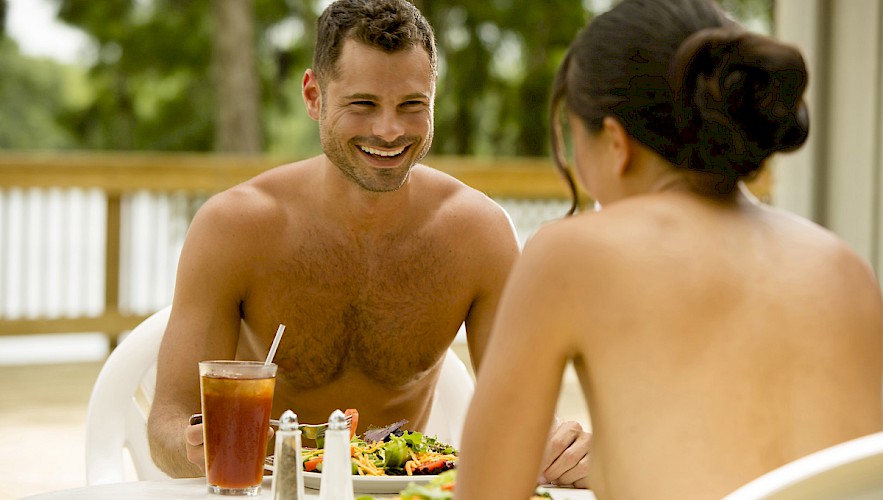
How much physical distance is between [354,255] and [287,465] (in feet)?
3.52

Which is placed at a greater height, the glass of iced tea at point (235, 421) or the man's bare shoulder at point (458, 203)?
the man's bare shoulder at point (458, 203)

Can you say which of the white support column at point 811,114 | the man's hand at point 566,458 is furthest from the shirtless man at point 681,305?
the white support column at point 811,114

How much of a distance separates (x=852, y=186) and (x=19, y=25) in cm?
1243

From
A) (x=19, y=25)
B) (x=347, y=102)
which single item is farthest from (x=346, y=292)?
(x=19, y=25)

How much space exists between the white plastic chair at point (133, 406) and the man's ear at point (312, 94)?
49cm

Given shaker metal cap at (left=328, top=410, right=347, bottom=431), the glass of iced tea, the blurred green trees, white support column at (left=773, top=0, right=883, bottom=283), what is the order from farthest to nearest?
the blurred green trees < white support column at (left=773, top=0, right=883, bottom=283) < the glass of iced tea < shaker metal cap at (left=328, top=410, right=347, bottom=431)

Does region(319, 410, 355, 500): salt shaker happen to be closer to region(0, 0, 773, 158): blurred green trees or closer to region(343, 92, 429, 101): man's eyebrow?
region(343, 92, 429, 101): man's eyebrow

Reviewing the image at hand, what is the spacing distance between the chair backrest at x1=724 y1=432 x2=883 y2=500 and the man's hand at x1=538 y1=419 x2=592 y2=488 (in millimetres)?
671

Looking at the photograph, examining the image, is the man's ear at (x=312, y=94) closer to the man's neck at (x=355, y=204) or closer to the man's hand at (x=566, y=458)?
the man's neck at (x=355, y=204)

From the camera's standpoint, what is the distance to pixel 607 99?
1205 millimetres

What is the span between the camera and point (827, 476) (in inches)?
40.6

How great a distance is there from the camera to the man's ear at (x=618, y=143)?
1.22m

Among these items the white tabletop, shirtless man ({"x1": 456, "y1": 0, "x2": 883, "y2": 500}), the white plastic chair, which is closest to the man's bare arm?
the white plastic chair

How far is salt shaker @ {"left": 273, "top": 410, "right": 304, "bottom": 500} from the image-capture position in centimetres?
135
